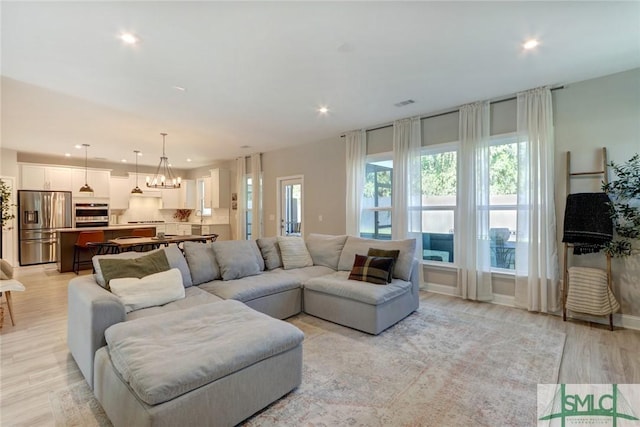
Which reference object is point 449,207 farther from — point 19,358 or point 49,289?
point 49,289

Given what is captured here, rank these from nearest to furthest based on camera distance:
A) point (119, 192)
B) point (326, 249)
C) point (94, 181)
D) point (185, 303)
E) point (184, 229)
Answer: point (185, 303)
point (326, 249)
point (94, 181)
point (119, 192)
point (184, 229)

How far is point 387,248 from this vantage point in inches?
149


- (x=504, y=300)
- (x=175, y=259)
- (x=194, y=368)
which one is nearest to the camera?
(x=194, y=368)

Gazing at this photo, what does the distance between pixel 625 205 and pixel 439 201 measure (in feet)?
6.82

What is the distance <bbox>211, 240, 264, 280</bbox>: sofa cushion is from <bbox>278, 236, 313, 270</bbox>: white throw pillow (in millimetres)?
421

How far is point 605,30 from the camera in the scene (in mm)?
2564

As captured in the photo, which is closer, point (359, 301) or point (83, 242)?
point (359, 301)

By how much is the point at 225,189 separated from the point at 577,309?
8006 millimetres

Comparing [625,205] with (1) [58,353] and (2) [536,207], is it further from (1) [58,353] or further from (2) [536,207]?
(1) [58,353]

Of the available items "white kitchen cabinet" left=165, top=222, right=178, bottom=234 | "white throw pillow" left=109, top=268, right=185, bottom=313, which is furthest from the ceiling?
"white kitchen cabinet" left=165, top=222, right=178, bottom=234

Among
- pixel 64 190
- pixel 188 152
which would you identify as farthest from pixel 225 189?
pixel 64 190

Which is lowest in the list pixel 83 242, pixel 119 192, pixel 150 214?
pixel 83 242

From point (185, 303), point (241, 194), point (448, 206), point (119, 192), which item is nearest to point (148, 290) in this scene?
point (185, 303)

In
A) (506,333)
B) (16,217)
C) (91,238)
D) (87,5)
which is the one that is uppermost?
(87,5)
